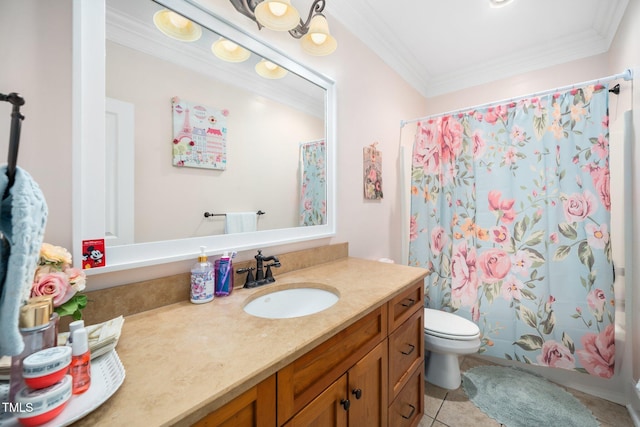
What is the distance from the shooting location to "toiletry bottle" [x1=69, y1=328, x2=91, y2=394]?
0.49m

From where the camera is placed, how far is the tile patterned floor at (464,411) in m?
1.48

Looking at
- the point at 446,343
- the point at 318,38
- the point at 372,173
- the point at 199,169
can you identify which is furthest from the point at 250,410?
the point at 372,173

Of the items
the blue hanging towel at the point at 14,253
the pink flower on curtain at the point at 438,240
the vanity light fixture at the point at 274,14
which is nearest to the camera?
the blue hanging towel at the point at 14,253

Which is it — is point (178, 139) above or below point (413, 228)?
above

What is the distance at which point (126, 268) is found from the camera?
0.86m

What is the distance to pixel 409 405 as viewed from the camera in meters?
1.33

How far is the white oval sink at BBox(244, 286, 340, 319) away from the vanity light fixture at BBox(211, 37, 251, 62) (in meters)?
Result: 1.07

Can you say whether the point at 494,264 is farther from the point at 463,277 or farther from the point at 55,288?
the point at 55,288

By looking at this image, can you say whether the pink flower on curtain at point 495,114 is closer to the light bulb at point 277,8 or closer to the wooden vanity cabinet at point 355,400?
the light bulb at point 277,8

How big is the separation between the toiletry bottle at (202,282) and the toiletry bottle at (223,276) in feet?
0.13

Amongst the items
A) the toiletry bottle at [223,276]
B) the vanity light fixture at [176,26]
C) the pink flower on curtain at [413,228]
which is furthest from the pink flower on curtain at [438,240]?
the vanity light fixture at [176,26]

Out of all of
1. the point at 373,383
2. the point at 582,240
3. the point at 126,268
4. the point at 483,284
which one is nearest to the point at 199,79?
the point at 126,268

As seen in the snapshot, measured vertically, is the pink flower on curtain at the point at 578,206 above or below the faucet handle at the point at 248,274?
above

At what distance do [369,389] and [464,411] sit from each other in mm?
1026
